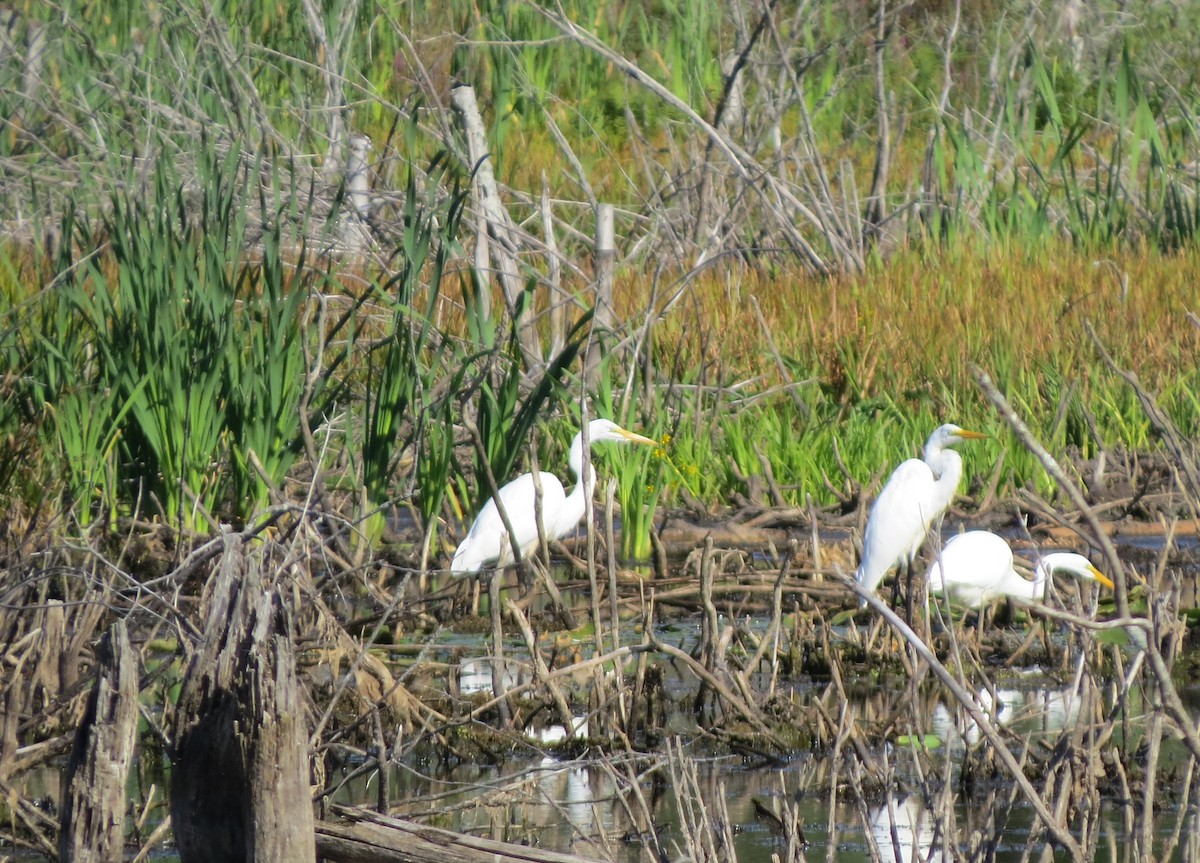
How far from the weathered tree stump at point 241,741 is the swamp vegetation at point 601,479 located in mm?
13

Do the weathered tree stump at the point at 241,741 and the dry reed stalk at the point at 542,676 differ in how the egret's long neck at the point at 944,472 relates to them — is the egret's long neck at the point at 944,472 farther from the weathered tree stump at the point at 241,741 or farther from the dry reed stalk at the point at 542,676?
the weathered tree stump at the point at 241,741

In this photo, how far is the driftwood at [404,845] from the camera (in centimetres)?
260

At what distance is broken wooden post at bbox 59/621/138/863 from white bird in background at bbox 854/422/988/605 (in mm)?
2976

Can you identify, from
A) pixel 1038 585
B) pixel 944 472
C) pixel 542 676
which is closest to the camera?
pixel 542 676

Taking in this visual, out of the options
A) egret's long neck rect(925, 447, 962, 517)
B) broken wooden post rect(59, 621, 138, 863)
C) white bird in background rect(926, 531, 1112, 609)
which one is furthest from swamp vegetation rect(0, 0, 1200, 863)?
egret's long neck rect(925, 447, 962, 517)

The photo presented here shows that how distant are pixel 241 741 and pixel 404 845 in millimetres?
302

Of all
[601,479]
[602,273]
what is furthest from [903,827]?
[602,273]

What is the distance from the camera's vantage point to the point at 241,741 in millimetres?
2592

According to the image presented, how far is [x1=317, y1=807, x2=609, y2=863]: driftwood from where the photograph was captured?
260 cm

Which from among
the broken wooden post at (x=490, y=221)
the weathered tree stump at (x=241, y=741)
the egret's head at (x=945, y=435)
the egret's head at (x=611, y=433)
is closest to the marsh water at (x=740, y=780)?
the weathered tree stump at (x=241, y=741)

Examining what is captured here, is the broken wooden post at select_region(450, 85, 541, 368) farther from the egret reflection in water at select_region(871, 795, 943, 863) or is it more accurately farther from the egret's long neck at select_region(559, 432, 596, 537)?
the egret reflection in water at select_region(871, 795, 943, 863)

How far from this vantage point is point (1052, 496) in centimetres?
668

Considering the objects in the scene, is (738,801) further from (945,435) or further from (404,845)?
(945,435)

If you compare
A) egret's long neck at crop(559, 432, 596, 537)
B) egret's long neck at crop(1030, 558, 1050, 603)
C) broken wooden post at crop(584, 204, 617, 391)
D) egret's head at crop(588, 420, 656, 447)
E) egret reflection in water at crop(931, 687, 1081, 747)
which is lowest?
egret reflection in water at crop(931, 687, 1081, 747)
